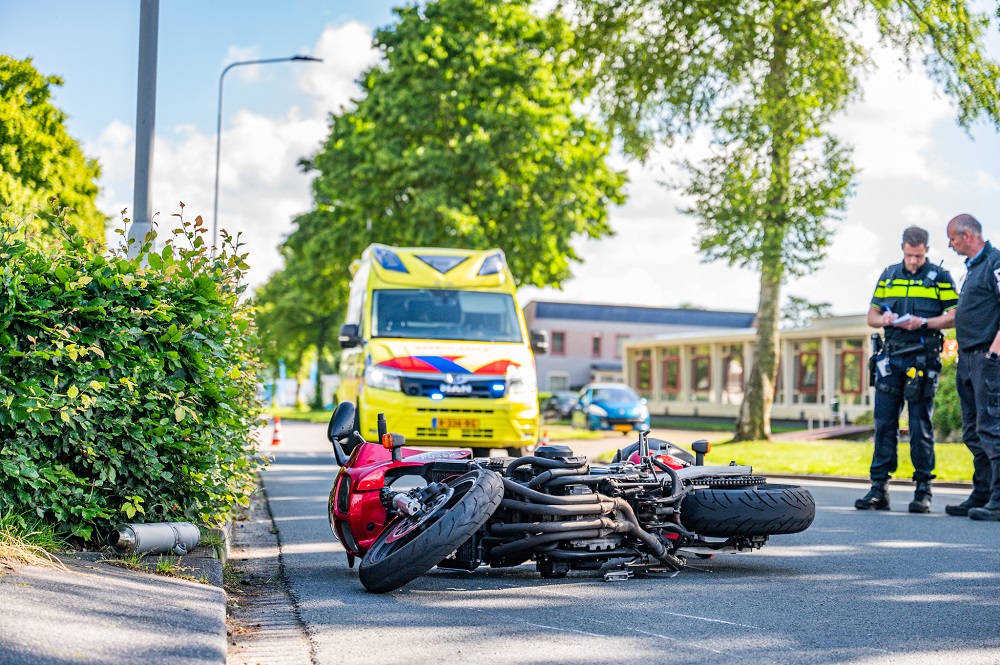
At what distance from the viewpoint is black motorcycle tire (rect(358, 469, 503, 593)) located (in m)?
5.19

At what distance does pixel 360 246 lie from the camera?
1217 inches

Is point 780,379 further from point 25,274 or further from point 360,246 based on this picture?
point 25,274

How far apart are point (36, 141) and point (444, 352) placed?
1375 inches

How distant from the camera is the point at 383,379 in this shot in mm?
12648

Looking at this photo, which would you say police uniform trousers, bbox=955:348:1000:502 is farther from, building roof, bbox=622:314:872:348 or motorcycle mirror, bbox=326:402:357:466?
building roof, bbox=622:314:872:348

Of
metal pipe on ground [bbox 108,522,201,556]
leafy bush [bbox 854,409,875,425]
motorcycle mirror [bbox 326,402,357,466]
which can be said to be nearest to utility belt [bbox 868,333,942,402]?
motorcycle mirror [bbox 326,402,357,466]

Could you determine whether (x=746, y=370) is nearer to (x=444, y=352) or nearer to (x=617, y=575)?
(x=444, y=352)

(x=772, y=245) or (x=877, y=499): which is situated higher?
(x=772, y=245)

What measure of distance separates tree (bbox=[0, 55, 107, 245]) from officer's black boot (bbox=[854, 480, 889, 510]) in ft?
118

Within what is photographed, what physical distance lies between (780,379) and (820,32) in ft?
73.6

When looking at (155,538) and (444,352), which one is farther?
(444,352)

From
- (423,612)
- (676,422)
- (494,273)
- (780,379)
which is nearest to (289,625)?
(423,612)

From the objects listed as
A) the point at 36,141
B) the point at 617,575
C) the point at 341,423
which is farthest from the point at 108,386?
the point at 36,141

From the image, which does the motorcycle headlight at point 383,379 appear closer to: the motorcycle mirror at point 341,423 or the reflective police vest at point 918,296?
the reflective police vest at point 918,296
